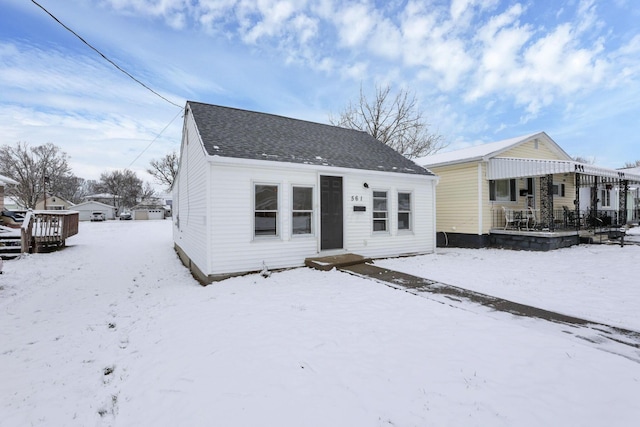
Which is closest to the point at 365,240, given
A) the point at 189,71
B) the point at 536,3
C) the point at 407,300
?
the point at 407,300

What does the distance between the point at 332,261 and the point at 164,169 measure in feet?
163

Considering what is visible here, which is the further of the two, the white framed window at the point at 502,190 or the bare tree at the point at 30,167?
the bare tree at the point at 30,167

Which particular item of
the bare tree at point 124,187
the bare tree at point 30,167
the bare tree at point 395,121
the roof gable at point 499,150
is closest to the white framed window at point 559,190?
the roof gable at point 499,150

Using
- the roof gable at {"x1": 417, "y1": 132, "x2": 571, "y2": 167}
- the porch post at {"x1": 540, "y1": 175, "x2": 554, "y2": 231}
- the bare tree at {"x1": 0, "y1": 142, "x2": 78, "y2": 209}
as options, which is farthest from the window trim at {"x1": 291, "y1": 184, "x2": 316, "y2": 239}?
the bare tree at {"x1": 0, "y1": 142, "x2": 78, "y2": 209}

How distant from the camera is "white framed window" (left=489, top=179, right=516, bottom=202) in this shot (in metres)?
12.4

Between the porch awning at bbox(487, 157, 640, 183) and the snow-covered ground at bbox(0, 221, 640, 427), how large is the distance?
4.86 m

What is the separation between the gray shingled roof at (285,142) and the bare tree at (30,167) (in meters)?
48.3

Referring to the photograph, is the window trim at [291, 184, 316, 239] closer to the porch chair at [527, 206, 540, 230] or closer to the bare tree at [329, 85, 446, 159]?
the porch chair at [527, 206, 540, 230]

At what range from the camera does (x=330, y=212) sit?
8.73m

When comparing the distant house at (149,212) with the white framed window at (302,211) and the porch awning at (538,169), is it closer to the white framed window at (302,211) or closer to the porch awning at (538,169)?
the white framed window at (302,211)

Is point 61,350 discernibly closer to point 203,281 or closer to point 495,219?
point 203,281

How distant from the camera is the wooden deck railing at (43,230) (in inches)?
455

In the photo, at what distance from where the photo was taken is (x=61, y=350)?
3.99 meters

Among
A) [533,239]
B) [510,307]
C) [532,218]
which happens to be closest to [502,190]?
[532,218]
